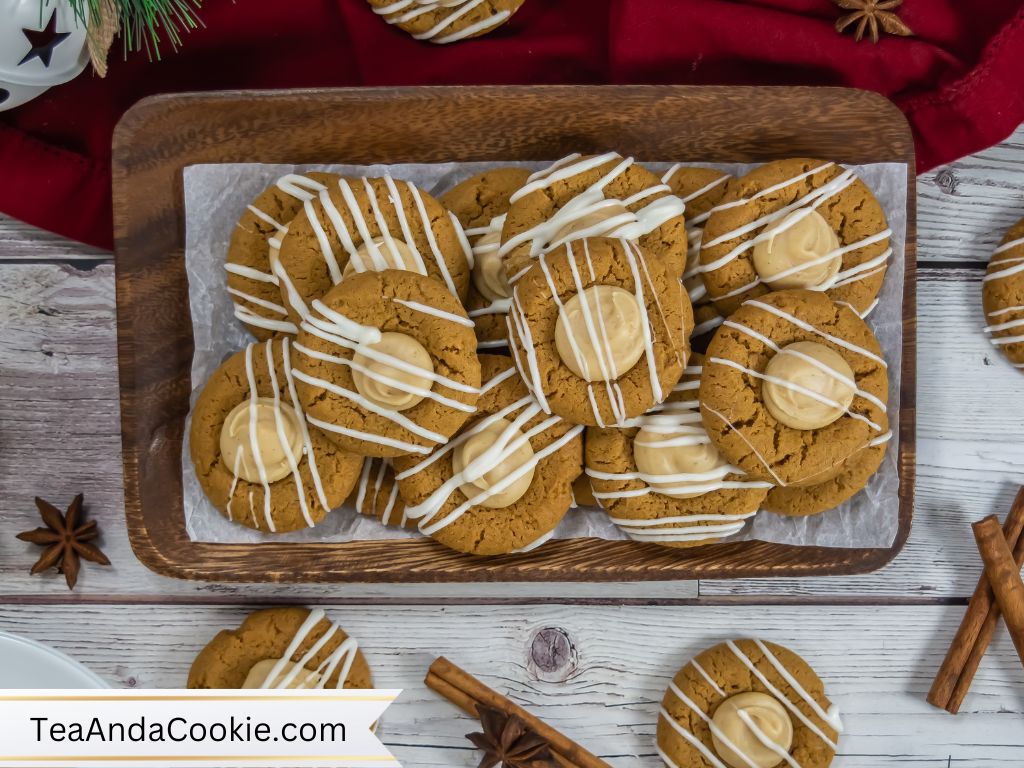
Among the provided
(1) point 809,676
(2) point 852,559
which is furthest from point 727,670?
(2) point 852,559

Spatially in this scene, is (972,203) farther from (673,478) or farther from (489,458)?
(489,458)

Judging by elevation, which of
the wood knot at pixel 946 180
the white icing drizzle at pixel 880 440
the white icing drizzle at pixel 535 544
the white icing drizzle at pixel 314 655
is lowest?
the white icing drizzle at pixel 314 655

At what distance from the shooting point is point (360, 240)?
1399 mm

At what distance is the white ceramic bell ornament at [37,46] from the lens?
4.25ft

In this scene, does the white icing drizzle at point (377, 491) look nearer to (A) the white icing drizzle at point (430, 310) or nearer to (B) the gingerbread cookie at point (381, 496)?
(B) the gingerbread cookie at point (381, 496)

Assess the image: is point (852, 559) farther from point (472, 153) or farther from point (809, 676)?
point (472, 153)

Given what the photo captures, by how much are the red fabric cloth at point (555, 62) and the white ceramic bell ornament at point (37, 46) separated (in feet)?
0.52

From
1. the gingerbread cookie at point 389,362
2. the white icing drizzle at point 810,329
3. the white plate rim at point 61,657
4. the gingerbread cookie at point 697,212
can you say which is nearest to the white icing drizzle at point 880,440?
the white icing drizzle at point 810,329

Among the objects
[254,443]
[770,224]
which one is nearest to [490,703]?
[254,443]

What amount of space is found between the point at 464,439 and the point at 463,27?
2.39 ft

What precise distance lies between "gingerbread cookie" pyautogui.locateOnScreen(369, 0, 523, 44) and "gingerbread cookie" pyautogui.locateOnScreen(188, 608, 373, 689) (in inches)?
42.2

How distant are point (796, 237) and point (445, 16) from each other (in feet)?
2.33

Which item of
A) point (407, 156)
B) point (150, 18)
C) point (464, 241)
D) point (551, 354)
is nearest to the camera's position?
point (150, 18)

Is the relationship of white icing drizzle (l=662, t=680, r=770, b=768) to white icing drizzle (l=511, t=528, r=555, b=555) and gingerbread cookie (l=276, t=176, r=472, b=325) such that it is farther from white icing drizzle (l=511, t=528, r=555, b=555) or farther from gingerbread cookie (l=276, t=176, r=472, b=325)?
gingerbread cookie (l=276, t=176, r=472, b=325)
